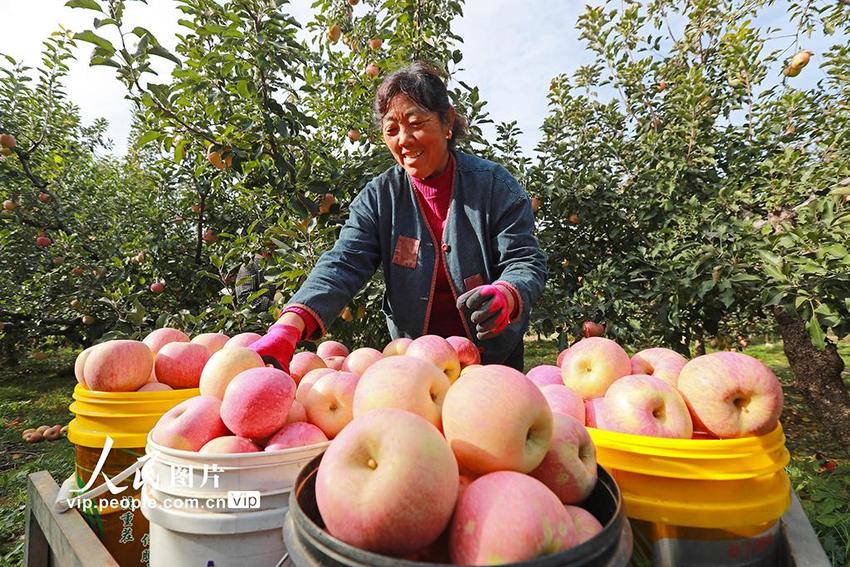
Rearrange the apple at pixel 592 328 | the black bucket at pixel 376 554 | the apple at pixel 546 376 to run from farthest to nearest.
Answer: the apple at pixel 592 328, the apple at pixel 546 376, the black bucket at pixel 376 554

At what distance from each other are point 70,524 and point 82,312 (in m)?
4.38

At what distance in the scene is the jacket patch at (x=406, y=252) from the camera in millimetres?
1970

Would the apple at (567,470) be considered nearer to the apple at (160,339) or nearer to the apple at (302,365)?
the apple at (302,365)

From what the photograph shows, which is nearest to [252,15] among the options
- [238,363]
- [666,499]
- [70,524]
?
[238,363]

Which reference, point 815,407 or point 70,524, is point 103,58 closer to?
point 70,524

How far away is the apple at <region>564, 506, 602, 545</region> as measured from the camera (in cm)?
63

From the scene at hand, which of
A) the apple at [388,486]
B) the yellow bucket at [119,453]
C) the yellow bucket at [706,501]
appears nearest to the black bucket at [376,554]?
the apple at [388,486]

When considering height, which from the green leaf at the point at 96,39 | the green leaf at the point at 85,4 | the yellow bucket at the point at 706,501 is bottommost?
the yellow bucket at the point at 706,501

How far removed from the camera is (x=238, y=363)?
116cm

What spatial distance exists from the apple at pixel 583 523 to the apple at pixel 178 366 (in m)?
1.18

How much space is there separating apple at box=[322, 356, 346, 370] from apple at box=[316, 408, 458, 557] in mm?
793

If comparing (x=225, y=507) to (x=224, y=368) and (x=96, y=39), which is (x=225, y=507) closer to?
(x=224, y=368)

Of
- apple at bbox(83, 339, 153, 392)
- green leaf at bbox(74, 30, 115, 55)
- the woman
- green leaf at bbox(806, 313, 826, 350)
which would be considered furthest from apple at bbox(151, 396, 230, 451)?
green leaf at bbox(806, 313, 826, 350)

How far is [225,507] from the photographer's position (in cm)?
82
